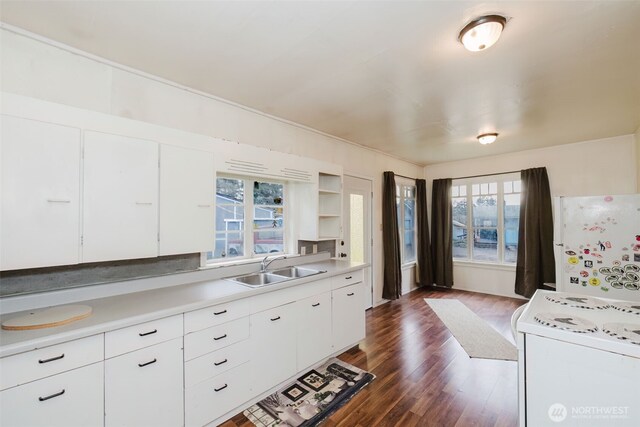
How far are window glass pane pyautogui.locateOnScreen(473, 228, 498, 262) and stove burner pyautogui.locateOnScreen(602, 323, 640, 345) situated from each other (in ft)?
14.3

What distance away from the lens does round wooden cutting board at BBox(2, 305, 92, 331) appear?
4.40ft

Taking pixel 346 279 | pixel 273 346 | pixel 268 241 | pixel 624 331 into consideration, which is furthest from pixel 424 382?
pixel 268 241

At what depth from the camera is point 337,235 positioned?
143 inches

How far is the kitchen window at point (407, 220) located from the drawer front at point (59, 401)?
4.55m

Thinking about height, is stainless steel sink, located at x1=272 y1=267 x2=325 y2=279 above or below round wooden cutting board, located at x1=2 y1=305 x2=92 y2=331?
below

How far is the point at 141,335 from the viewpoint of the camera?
154cm

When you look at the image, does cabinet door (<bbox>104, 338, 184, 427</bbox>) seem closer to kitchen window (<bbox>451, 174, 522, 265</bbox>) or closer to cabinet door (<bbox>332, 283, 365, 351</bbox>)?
cabinet door (<bbox>332, 283, 365, 351</bbox>)

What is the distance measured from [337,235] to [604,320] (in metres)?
2.59

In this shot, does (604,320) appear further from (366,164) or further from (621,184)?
(621,184)

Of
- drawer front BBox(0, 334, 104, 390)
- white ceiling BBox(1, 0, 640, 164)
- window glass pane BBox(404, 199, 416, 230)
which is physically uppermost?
white ceiling BBox(1, 0, 640, 164)

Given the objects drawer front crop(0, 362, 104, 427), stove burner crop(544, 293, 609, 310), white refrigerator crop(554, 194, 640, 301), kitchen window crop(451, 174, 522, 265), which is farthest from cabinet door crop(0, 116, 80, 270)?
kitchen window crop(451, 174, 522, 265)

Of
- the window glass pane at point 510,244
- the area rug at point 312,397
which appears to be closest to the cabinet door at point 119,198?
the area rug at point 312,397

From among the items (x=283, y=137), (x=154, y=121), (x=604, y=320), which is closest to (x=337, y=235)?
(x=283, y=137)

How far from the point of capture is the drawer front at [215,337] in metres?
1.73
